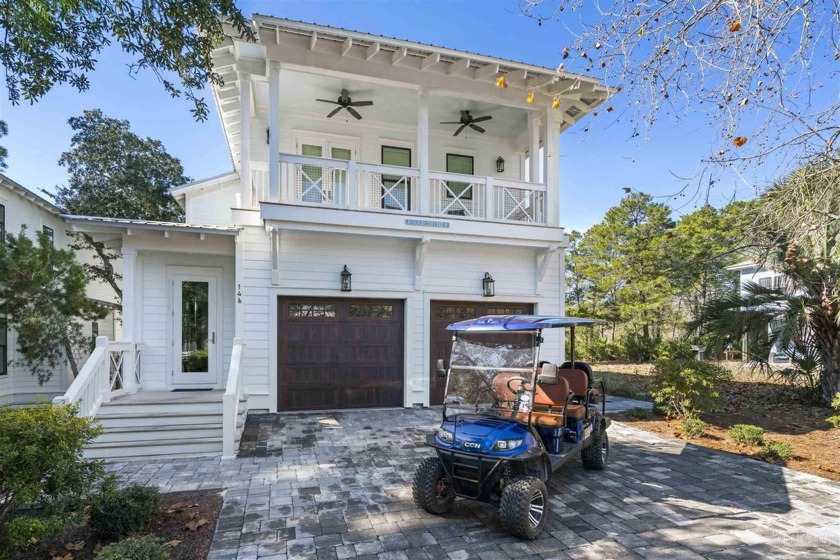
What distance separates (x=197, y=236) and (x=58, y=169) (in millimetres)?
11526

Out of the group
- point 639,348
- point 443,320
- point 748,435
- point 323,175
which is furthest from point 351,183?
point 639,348

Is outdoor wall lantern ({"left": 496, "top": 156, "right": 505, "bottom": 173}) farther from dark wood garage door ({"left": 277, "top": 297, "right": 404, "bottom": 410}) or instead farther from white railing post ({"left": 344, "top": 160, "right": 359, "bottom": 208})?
dark wood garage door ({"left": 277, "top": 297, "right": 404, "bottom": 410})

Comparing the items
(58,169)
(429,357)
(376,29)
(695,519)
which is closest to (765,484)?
(695,519)

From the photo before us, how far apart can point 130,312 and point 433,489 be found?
654cm

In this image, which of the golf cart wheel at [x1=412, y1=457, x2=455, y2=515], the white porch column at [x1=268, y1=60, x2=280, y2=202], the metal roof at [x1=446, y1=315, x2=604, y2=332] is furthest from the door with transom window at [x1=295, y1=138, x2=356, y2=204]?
the golf cart wheel at [x1=412, y1=457, x2=455, y2=515]

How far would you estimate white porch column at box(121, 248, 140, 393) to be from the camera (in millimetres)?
7410

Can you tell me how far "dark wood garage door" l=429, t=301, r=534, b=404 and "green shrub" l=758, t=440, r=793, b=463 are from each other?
498 centimetres

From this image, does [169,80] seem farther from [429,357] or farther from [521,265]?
[521,265]

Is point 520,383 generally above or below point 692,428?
above

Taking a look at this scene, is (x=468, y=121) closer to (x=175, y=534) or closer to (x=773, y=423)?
(x=773, y=423)

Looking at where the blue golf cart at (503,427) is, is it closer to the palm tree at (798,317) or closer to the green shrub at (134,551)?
the green shrub at (134,551)

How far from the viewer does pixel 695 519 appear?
4016 mm

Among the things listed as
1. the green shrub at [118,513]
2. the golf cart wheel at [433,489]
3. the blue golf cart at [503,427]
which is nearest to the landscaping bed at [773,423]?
the blue golf cart at [503,427]

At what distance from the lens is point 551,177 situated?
30.8ft
